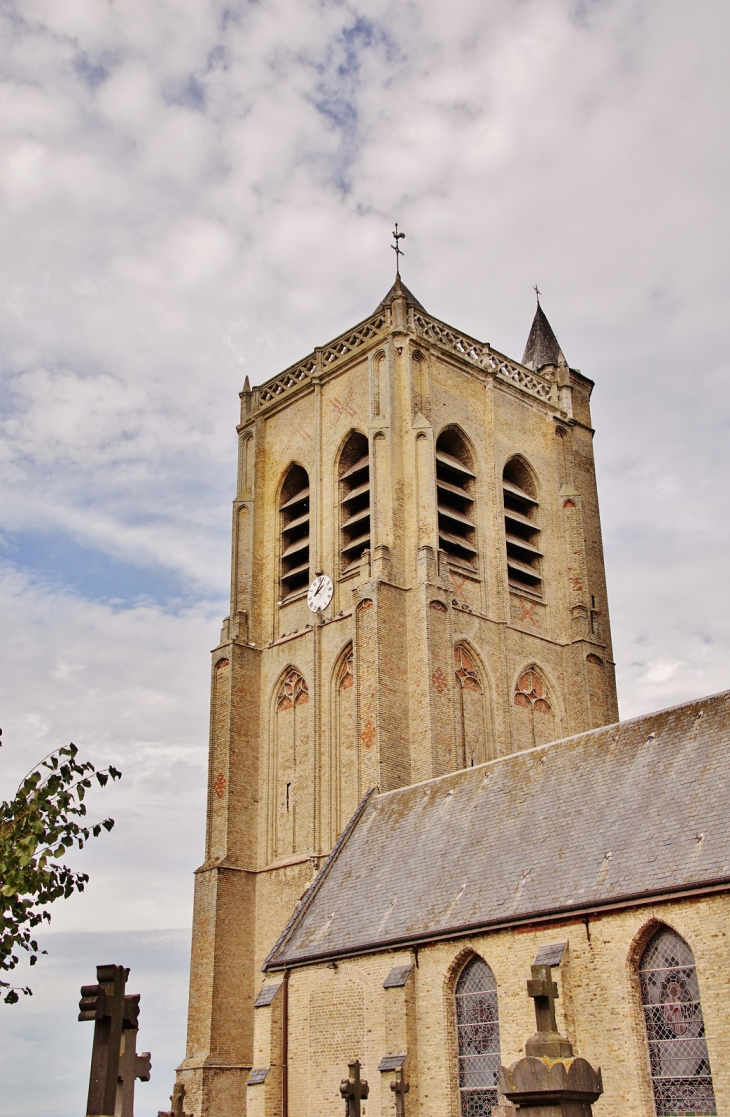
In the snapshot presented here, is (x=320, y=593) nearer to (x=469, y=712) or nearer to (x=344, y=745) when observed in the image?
(x=344, y=745)

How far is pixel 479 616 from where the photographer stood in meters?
29.1

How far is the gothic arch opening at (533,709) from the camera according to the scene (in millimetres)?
29047

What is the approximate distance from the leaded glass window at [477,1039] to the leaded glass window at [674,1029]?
2822 mm

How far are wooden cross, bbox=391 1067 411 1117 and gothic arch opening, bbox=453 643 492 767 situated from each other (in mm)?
9257

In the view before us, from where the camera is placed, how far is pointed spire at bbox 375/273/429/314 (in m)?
32.0

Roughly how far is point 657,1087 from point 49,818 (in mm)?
9980

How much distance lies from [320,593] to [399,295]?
8555mm

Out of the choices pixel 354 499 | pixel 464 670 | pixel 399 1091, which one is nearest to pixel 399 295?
pixel 354 499

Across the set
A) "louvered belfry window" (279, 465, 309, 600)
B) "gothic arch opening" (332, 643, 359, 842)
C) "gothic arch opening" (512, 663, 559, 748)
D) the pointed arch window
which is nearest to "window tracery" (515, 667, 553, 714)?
"gothic arch opening" (512, 663, 559, 748)

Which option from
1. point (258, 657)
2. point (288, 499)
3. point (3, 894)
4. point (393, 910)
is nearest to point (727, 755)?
point (393, 910)

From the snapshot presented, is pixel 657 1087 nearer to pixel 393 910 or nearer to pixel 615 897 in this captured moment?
pixel 615 897

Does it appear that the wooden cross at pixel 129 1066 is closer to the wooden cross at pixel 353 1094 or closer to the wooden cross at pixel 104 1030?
the wooden cross at pixel 104 1030

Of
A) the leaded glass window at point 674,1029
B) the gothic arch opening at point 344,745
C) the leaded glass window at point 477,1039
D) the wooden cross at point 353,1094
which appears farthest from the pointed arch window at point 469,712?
the leaded glass window at point 674,1029

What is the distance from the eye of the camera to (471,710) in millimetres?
A: 27859
